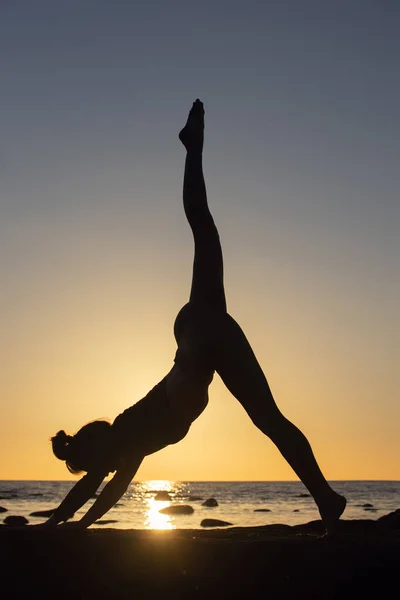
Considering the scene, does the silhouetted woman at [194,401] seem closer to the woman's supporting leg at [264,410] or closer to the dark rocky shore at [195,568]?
the woman's supporting leg at [264,410]

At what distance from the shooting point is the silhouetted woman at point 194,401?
5.78m

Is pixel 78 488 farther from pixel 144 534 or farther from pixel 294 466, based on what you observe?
pixel 294 466

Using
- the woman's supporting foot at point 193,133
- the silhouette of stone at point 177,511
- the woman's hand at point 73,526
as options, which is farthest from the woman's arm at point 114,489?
the silhouette of stone at point 177,511

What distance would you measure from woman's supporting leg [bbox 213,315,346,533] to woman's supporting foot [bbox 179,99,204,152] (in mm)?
1512

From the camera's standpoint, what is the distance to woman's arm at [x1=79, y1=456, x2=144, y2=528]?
6.64 metres

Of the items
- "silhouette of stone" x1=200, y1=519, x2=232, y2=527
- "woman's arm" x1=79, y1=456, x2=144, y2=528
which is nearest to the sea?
"silhouette of stone" x1=200, y1=519, x2=232, y2=527

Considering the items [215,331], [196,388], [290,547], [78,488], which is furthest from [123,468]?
[290,547]

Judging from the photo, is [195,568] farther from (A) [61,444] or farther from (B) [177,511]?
(B) [177,511]

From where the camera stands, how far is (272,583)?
4746mm

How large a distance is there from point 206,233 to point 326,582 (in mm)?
2809

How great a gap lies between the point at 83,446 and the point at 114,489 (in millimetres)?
609

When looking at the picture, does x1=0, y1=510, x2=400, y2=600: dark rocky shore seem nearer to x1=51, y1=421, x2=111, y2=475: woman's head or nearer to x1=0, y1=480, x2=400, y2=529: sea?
x1=51, y1=421, x2=111, y2=475: woman's head

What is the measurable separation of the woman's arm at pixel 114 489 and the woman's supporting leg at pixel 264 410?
1333 millimetres

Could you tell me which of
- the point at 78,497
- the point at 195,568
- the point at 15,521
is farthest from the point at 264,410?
the point at 15,521
